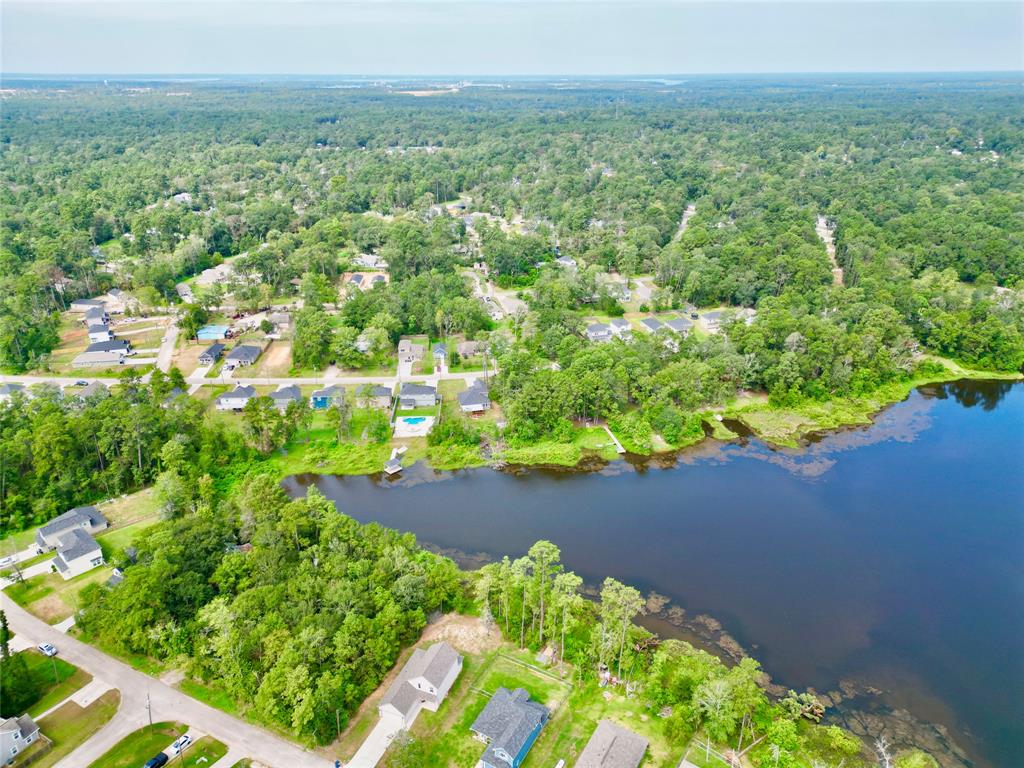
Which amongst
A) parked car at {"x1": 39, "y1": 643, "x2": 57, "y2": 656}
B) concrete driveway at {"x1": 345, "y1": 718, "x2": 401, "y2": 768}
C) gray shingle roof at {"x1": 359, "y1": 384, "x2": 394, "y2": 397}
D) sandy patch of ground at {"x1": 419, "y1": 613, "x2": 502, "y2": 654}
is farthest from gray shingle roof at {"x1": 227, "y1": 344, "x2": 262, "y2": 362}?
concrete driveway at {"x1": 345, "y1": 718, "x2": 401, "y2": 768}

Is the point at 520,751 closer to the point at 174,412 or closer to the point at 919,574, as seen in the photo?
the point at 919,574

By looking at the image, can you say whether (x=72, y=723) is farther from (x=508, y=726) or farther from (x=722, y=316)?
(x=722, y=316)

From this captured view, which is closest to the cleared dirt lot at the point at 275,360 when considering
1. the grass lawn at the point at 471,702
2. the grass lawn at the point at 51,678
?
the grass lawn at the point at 51,678

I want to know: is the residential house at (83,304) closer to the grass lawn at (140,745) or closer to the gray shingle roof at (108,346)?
the gray shingle roof at (108,346)

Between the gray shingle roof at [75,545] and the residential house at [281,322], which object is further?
the residential house at [281,322]

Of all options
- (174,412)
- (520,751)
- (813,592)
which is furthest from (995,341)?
(174,412)

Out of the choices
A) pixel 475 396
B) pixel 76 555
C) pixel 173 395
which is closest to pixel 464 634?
pixel 76 555
